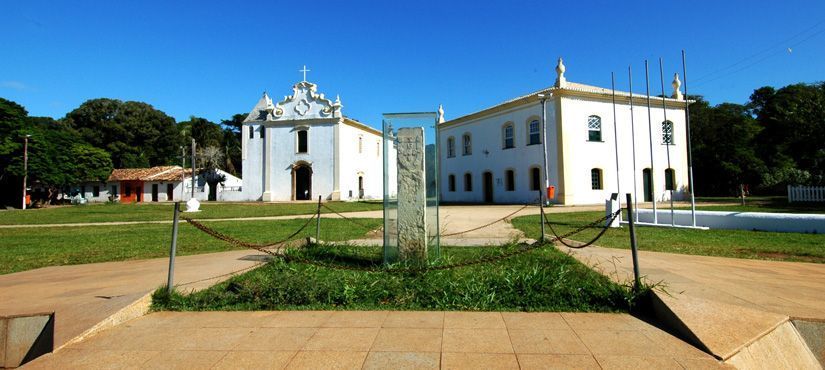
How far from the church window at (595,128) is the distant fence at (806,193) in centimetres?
1013

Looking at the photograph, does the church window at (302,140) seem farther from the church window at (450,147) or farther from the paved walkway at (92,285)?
the paved walkway at (92,285)

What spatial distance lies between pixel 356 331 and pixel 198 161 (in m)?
46.4

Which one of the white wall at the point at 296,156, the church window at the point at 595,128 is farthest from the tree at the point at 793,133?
the white wall at the point at 296,156

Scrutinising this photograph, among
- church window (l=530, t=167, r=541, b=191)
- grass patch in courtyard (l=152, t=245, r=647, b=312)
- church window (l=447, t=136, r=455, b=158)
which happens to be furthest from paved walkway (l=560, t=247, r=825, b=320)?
church window (l=447, t=136, r=455, b=158)

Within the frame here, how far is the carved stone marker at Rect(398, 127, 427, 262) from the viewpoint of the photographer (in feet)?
17.9

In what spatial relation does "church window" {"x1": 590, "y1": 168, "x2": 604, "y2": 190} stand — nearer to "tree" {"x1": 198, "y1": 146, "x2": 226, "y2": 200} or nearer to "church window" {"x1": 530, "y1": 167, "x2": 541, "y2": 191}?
"church window" {"x1": 530, "y1": 167, "x2": 541, "y2": 191}

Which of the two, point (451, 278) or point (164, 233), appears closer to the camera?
point (451, 278)

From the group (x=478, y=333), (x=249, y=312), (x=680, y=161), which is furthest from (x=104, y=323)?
(x=680, y=161)

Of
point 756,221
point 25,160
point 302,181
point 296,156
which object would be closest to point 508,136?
point 756,221

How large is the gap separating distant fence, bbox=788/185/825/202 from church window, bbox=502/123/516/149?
15.1 metres

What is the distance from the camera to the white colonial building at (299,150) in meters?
34.9

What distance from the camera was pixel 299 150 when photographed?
35500 millimetres

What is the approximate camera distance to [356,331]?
11.1 ft

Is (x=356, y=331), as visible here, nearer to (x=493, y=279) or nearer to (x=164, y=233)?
(x=493, y=279)
